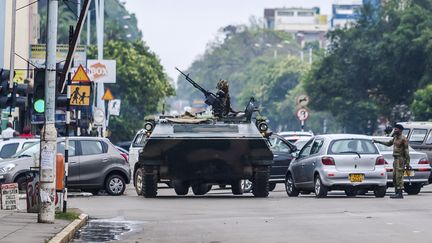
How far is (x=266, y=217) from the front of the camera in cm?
2455

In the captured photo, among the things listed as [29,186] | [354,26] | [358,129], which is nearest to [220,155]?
[29,186]

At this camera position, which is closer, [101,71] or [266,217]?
[266,217]

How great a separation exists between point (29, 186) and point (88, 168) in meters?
10.2

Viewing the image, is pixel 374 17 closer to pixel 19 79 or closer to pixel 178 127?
pixel 19 79

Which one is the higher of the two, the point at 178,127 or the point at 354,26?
the point at 354,26

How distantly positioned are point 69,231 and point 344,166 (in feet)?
41.3

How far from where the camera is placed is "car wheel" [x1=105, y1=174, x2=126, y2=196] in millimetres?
34594

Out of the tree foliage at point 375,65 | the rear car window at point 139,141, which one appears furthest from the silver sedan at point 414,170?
the tree foliage at point 375,65

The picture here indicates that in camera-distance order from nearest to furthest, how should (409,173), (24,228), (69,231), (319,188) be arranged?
(69,231) < (24,228) < (319,188) < (409,173)

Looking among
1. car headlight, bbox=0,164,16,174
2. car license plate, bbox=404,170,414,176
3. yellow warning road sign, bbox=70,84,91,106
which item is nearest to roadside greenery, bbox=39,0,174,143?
yellow warning road sign, bbox=70,84,91,106

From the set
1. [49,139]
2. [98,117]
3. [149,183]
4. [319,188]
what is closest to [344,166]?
[319,188]

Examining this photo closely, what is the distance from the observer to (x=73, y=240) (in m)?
19.9

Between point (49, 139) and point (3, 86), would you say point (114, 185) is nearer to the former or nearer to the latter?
point (3, 86)

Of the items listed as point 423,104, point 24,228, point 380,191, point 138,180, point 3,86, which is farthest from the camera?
point 423,104
